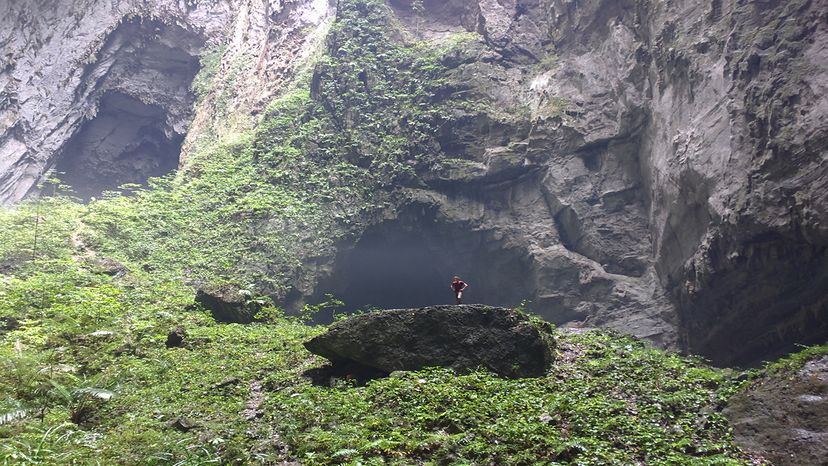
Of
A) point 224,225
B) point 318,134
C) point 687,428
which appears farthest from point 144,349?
point 318,134

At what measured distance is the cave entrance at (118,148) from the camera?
28062 mm

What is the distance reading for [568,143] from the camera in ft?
61.8

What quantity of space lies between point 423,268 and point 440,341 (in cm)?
1097

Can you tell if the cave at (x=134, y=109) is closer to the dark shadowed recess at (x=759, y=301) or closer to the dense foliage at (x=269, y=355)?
the dense foliage at (x=269, y=355)

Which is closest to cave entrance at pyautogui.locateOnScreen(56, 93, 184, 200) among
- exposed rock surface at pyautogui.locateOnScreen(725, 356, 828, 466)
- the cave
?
the cave

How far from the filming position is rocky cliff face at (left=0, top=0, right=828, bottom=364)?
11320mm

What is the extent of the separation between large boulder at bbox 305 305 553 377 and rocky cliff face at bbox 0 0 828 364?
21.6ft

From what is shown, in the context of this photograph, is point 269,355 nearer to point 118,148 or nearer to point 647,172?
point 647,172

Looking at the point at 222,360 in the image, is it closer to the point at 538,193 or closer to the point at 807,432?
the point at 807,432

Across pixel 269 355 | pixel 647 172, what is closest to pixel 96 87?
pixel 269 355

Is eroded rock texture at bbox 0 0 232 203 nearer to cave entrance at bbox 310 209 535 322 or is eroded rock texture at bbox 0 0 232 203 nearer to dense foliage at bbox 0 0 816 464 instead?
dense foliage at bbox 0 0 816 464

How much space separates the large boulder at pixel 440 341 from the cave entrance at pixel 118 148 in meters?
23.9

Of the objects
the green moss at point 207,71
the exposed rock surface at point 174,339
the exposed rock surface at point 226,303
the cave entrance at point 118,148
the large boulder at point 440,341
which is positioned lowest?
the exposed rock surface at point 174,339

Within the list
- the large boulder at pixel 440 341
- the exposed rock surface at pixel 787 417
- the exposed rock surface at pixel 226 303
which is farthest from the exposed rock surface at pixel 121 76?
the exposed rock surface at pixel 787 417
